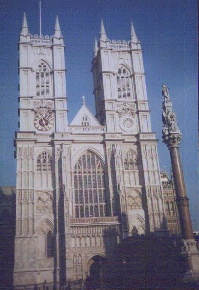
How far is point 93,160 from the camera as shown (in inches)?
1330

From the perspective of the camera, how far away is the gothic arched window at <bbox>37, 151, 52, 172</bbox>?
1273 inches

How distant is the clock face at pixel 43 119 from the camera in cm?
3403

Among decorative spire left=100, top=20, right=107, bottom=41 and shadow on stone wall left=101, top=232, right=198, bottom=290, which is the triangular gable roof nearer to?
decorative spire left=100, top=20, right=107, bottom=41

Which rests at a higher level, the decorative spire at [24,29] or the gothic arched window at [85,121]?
the decorative spire at [24,29]

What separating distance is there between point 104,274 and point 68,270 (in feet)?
10.6

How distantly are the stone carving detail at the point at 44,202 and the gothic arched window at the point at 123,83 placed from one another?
13888 mm

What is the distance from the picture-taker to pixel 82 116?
36.1m

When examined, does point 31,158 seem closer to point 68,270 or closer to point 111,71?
point 68,270

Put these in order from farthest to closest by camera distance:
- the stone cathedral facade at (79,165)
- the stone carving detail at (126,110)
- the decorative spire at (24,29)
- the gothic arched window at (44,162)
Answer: the decorative spire at (24,29) → the stone carving detail at (126,110) → the gothic arched window at (44,162) → the stone cathedral facade at (79,165)

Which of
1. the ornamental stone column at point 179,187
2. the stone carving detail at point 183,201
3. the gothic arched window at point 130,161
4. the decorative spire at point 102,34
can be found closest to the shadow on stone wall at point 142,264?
the ornamental stone column at point 179,187

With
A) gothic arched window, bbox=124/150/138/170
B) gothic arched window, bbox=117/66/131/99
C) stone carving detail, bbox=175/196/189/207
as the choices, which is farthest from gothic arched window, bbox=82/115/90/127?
stone carving detail, bbox=175/196/189/207

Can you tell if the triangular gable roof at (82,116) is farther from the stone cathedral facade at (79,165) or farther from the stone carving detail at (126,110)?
the stone carving detail at (126,110)

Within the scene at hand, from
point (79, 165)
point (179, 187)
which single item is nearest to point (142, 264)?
point (179, 187)

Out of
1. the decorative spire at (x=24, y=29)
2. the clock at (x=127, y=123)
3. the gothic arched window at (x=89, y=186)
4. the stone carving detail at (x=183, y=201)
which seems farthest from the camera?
the decorative spire at (x=24, y=29)
